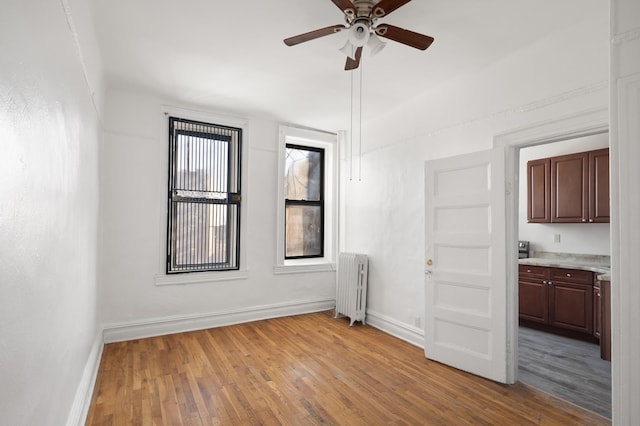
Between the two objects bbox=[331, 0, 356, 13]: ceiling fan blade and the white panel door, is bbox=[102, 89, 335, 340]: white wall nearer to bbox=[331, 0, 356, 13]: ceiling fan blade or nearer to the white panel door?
the white panel door

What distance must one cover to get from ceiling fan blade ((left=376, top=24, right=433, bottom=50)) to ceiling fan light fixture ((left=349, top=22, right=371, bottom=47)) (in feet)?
0.27

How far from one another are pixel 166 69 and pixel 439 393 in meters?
3.83

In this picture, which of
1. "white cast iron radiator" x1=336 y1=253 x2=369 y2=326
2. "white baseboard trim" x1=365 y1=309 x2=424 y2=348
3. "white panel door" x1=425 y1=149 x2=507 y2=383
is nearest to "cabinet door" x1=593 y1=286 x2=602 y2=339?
"white panel door" x1=425 y1=149 x2=507 y2=383

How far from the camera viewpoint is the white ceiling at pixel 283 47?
2.36 m

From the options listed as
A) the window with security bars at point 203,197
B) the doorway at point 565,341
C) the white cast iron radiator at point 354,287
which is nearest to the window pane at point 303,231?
the white cast iron radiator at point 354,287

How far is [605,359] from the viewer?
11.2ft

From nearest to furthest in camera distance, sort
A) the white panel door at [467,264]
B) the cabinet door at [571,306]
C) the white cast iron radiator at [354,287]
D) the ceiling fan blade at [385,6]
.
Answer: the ceiling fan blade at [385,6], the white panel door at [467,264], the cabinet door at [571,306], the white cast iron radiator at [354,287]

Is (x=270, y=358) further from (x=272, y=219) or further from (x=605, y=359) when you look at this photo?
(x=605, y=359)

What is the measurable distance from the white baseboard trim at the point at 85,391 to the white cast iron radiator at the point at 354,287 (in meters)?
2.83

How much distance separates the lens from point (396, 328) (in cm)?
405

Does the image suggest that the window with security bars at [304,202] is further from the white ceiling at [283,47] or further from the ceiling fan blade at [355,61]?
the ceiling fan blade at [355,61]

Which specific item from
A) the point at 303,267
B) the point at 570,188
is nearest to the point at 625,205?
the point at 570,188

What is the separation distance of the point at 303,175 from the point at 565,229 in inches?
154

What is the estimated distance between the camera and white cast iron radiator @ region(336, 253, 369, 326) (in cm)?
449
